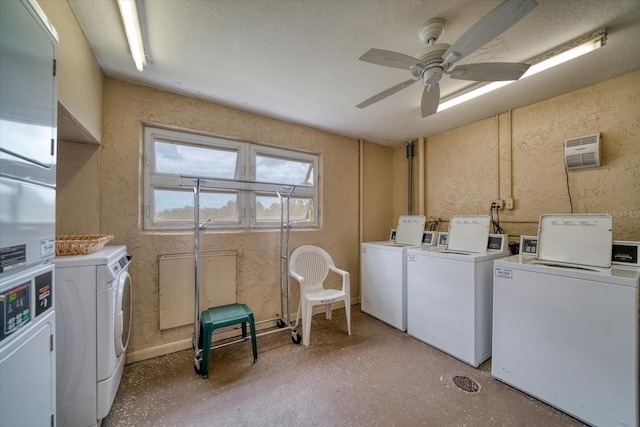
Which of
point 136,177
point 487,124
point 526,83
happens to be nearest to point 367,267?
point 487,124

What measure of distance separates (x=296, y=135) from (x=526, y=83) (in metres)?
2.32

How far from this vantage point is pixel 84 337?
4.67 feet

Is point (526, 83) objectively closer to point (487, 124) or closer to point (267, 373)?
point (487, 124)

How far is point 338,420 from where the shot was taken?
1.55 metres

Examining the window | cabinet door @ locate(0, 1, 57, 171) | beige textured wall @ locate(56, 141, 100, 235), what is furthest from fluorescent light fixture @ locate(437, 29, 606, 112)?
beige textured wall @ locate(56, 141, 100, 235)

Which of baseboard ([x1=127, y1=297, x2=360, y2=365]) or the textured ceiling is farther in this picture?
baseboard ([x1=127, y1=297, x2=360, y2=365])

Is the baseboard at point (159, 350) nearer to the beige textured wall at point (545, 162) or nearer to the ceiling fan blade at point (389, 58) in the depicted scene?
the ceiling fan blade at point (389, 58)

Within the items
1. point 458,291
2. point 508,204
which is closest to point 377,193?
point 508,204

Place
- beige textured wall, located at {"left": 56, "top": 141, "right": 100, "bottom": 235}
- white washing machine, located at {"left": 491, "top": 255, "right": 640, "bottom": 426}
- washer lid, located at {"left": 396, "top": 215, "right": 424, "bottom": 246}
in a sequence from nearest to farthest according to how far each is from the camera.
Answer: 1. white washing machine, located at {"left": 491, "top": 255, "right": 640, "bottom": 426}
2. beige textured wall, located at {"left": 56, "top": 141, "right": 100, "bottom": 235}
3. washer lid, located at {"left": 396, "top": 215, "right": 424, "bottom": 246}

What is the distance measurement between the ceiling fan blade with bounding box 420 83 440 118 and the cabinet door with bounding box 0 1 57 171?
1938mm

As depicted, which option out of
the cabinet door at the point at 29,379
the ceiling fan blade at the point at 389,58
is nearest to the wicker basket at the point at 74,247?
the cabinet door at the point at 29,379

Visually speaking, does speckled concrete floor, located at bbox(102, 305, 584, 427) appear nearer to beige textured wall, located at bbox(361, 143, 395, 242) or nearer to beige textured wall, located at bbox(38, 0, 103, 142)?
beige textured wall, located at bbox(361, 143, 395, 242)

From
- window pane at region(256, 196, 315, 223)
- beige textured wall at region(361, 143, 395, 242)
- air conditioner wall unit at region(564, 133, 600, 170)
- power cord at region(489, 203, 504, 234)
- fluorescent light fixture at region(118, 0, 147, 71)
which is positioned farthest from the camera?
beige textured wall at region(361, 143, 395, 242)

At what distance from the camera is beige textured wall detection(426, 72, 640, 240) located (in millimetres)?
1982
